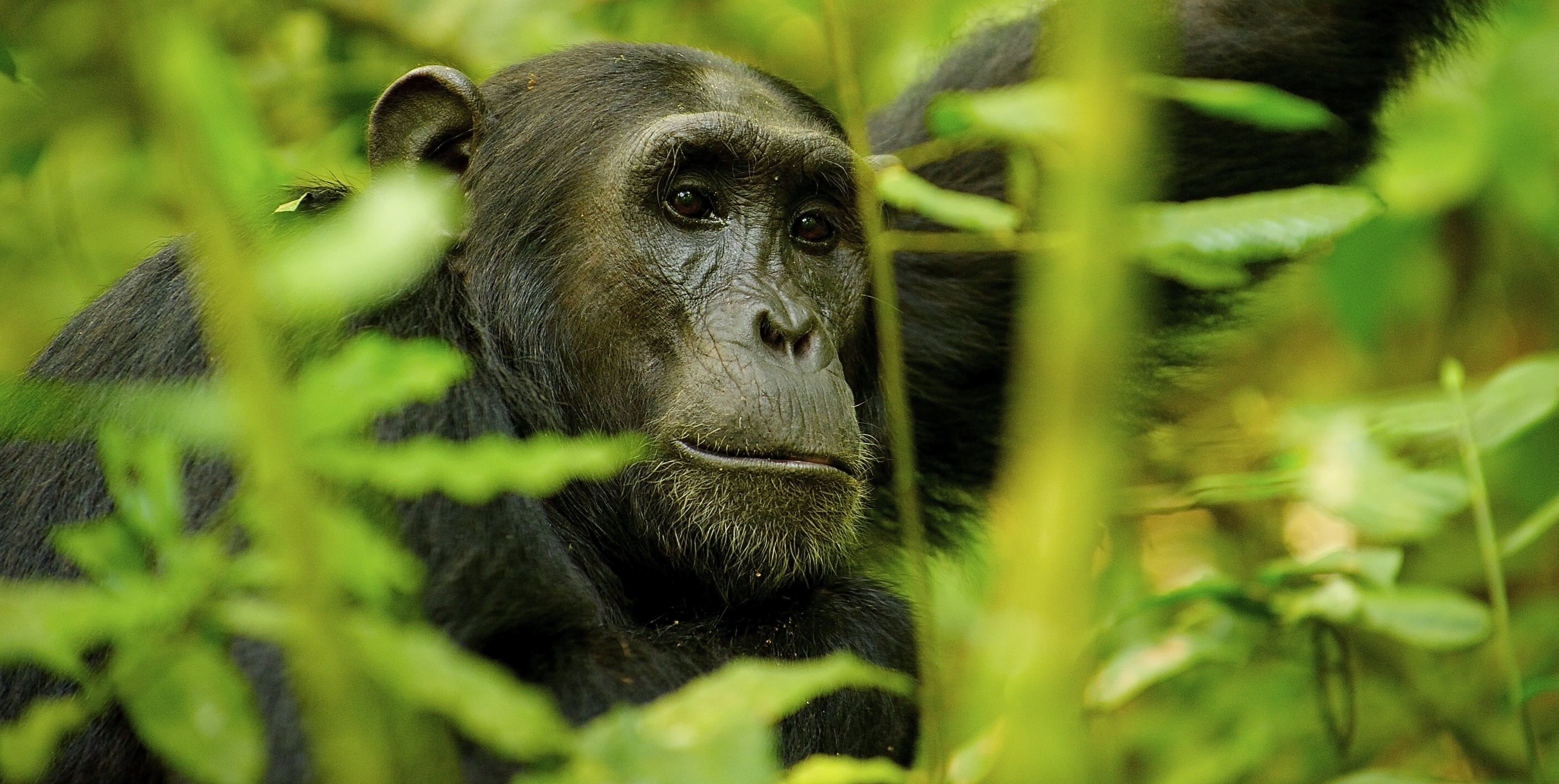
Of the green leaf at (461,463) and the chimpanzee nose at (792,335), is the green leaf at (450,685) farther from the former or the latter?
the chimpanzee nose at (792,335)

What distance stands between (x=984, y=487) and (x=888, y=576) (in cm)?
61

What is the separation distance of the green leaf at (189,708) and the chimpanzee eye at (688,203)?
1.99 metres

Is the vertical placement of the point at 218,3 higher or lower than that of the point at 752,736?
lower

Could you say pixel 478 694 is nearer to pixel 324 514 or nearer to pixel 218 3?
pixel 324 514

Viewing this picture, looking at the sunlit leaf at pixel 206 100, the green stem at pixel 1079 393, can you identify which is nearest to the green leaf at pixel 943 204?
the green stem at pixel 1079 393

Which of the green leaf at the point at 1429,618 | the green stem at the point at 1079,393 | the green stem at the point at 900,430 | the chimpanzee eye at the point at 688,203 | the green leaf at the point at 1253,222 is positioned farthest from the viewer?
the chimpanzee eye at the point at 688,203

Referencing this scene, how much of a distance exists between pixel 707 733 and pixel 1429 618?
184cm

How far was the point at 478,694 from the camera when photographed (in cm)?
132

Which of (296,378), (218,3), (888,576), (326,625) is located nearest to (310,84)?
(218,3)

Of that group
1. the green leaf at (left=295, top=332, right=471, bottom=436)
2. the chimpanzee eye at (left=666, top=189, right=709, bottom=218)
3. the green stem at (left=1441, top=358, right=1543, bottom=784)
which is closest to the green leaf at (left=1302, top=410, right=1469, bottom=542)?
the green stem at (left=1441, top=358, right=1543, bottom=784)

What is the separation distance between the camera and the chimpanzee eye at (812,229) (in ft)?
11.5

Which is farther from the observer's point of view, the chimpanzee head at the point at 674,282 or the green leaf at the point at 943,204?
the chimpanzee head at the point at 674,282

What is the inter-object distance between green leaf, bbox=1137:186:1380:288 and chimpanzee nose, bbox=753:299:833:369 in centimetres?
100

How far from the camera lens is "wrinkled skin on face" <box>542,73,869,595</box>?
9.85ft
